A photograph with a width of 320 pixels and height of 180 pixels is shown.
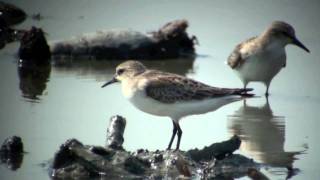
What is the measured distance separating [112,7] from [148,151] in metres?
12.8

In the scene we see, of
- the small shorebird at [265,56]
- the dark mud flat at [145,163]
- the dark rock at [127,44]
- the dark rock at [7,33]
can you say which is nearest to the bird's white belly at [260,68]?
the small shorebird at [265,56]

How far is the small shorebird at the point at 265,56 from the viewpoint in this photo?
53.4 feet

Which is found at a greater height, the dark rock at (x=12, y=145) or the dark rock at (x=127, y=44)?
the dark rock at (x=127, y=44)

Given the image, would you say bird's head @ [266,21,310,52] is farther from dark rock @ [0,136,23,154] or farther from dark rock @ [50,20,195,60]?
dark rock @ [0,136,23,154]

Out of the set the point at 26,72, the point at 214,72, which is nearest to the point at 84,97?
the point at 26,72

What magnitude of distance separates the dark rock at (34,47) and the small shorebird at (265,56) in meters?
3.65

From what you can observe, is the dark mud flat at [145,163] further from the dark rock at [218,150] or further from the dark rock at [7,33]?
the dark rock at [7,33]

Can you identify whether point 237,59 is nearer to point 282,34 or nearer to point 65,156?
point 282,34

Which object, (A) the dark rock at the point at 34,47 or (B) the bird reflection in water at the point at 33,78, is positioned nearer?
(B) the bird reflection in water at the point at 33,78

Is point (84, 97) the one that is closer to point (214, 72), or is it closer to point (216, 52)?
point (214, 72)

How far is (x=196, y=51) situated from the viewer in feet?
65.4

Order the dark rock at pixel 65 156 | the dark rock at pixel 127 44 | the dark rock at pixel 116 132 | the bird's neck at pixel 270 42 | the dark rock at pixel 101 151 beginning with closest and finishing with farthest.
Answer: the dark rock at pixel 65 156
the dark rock at pixel 101 151
the dark rock at pixel 116 132
the bird's neck at pixel 270 42
the dark rock at pixel 127 44

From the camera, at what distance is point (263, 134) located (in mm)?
13328

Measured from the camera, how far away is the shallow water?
12.5 meters
